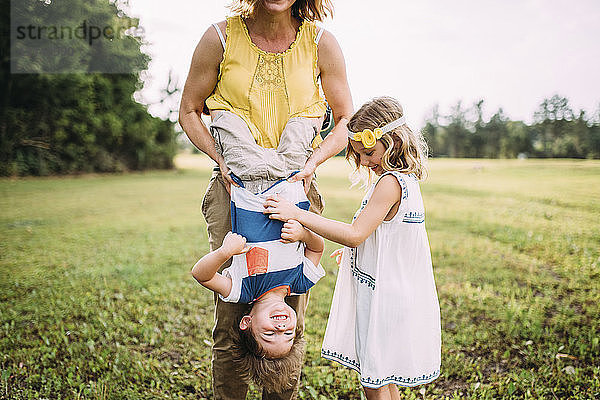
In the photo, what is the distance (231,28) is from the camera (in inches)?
85.6

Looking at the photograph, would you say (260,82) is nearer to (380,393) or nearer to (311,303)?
(380,393)

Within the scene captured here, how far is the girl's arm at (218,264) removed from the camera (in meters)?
2.07

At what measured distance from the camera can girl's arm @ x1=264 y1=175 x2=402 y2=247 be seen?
2.13m

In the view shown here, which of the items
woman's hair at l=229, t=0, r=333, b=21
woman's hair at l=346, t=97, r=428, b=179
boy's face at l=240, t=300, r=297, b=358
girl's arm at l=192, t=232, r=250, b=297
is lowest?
boy's face at l=240, t=300, r=297, b=358

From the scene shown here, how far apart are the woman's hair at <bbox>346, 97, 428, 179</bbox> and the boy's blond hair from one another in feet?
3.38

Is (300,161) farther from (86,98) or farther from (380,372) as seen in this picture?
(86,98)

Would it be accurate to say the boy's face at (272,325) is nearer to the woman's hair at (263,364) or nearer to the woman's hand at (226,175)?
the woman's hair at (263,364)

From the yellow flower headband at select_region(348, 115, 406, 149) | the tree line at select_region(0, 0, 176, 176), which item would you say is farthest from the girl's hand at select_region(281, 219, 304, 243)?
the tree line at select_region(0, 0, 176, 176)

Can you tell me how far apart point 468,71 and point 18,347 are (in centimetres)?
892

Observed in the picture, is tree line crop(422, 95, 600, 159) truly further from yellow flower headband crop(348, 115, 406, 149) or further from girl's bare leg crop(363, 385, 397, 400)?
girl's bare leg crop(363, 385, 397, 400)

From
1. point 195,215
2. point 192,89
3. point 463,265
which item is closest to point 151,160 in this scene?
point 195,215

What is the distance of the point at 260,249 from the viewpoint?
7.14 ft

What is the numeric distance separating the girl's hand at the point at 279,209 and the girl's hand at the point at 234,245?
0.55ft

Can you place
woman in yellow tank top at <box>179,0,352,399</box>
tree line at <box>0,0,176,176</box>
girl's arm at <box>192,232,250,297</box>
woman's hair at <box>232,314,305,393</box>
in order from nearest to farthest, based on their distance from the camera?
girl's arm at <box>192,232,250,297</box>, woman in yellow tank top at <box>179,0,352,399</box>, woman's hair at <box>232,314,305,393</box>, tree line at <box>0,0,176,176</box>
